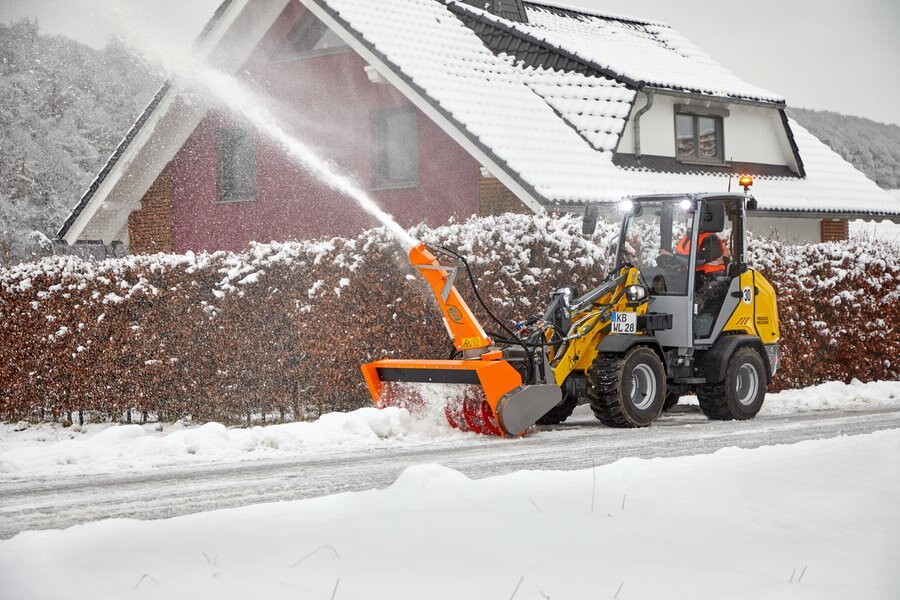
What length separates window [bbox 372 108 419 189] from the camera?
67.0 feet

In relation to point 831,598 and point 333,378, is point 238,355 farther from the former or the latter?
point 831,598

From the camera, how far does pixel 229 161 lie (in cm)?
2253

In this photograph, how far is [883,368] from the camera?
666 inches

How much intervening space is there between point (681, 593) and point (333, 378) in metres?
8.02

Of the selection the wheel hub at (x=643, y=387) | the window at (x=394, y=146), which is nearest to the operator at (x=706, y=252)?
the wheel hub at (x=643, y=387)

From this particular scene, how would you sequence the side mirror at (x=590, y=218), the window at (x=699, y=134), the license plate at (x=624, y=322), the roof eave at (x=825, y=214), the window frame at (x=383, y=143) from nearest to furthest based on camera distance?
1. the license plate at (x=624, y=322)
2. the side mirror at (x=590, y=218)
3. the window frame at (x=383, y=143)
4. the roof eave at (x=825, y=214)
5. the window at (x=699, y=134)

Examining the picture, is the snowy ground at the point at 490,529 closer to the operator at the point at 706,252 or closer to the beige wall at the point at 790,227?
the operator at the point at 706,252

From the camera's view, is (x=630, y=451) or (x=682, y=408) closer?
(x=630, y=451)

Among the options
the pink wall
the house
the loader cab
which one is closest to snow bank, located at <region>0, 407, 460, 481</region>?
the loader cab

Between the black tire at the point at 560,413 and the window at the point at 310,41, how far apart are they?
35.9ft

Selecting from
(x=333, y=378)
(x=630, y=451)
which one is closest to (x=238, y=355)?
(x=333, y=378)

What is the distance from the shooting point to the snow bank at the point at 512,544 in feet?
14.8

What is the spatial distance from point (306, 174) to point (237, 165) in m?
1.94

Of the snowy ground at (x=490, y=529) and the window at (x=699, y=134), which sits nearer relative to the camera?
the snowy ground at (x=490, y=529)
